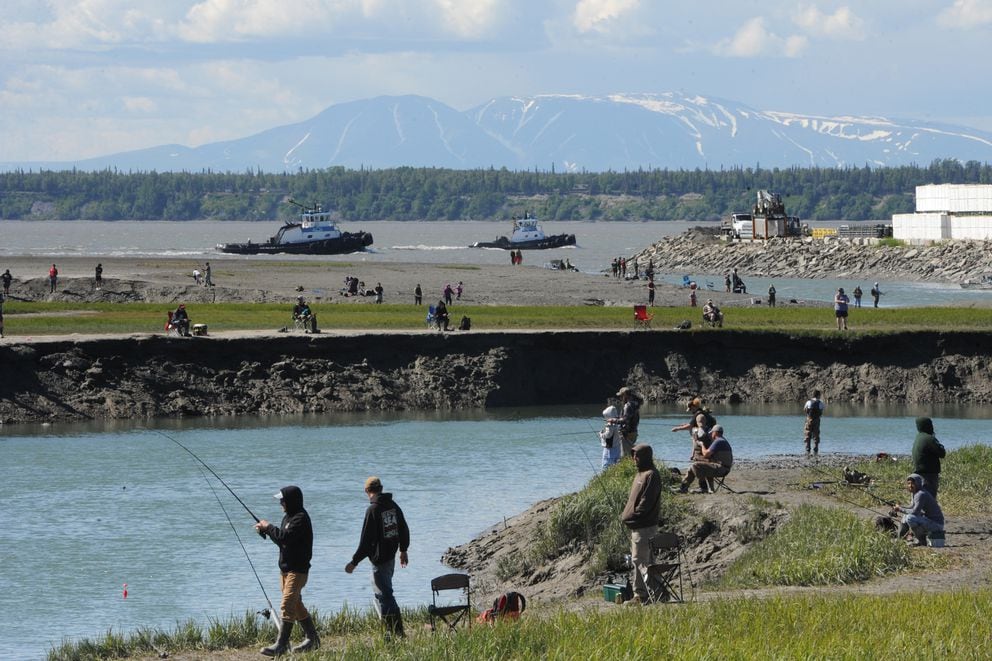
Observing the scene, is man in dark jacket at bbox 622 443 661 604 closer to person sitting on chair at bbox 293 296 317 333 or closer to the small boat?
person sitting on chair at bbox 293 296 317 333

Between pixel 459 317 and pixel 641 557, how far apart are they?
3569 cm

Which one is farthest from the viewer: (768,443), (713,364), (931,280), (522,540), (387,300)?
(931,280)

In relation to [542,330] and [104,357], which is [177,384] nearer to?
[104,357]

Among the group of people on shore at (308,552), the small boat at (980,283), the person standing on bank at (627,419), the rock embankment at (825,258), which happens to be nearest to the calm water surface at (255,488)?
the person standing on bank at (627,419)

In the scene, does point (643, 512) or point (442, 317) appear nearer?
point (643, 512)

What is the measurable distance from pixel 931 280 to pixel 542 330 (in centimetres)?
5826

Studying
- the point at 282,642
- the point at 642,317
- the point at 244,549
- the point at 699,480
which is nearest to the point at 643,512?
the point at 282,642

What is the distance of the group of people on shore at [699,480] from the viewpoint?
15.7 meters

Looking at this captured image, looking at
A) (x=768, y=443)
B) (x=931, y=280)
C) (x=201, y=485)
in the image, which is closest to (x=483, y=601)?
(x=201, y=485)

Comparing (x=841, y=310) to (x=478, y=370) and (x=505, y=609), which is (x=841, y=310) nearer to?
(x=478, y=370)

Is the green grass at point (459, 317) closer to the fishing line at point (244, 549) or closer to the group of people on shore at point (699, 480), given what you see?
the fishing line at point (244, 549)

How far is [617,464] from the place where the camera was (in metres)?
23.8

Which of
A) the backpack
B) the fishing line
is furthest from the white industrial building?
the backpack

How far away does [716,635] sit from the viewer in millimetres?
13234
